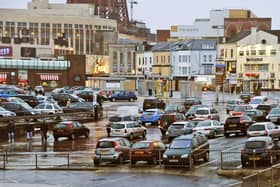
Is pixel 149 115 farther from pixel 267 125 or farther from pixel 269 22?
pixel 269 22

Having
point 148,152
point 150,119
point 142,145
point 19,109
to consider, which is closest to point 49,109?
point 19,109

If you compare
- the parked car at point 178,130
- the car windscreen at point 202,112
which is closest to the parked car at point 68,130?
the parked car at point 178,130

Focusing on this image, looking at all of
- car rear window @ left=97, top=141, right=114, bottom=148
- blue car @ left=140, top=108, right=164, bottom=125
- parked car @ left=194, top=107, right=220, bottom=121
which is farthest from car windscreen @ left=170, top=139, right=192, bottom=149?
blue car @ left=140, top=108, right=164, bottom=125

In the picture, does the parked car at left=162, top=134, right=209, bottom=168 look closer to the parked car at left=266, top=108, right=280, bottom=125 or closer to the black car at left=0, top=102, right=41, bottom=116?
the parked car at left=266, top=108, right=280, bottom=125

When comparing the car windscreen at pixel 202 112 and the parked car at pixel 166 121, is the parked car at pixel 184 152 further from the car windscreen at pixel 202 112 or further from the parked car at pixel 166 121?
the car windscreen at pixel 202 112

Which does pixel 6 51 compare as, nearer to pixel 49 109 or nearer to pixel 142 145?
pixel 49 109

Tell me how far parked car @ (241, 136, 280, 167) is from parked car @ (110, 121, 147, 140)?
1583cm

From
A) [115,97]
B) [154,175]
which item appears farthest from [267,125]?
[115,97]

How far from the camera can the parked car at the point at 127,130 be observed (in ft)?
159

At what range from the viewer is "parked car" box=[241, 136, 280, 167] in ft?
108

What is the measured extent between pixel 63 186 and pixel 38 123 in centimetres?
2635

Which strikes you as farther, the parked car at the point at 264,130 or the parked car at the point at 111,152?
the parked car at the point at 264,130

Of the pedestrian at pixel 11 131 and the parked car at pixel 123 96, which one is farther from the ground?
the parked car at pixel 123 96

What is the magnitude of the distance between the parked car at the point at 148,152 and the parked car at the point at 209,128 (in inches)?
437
